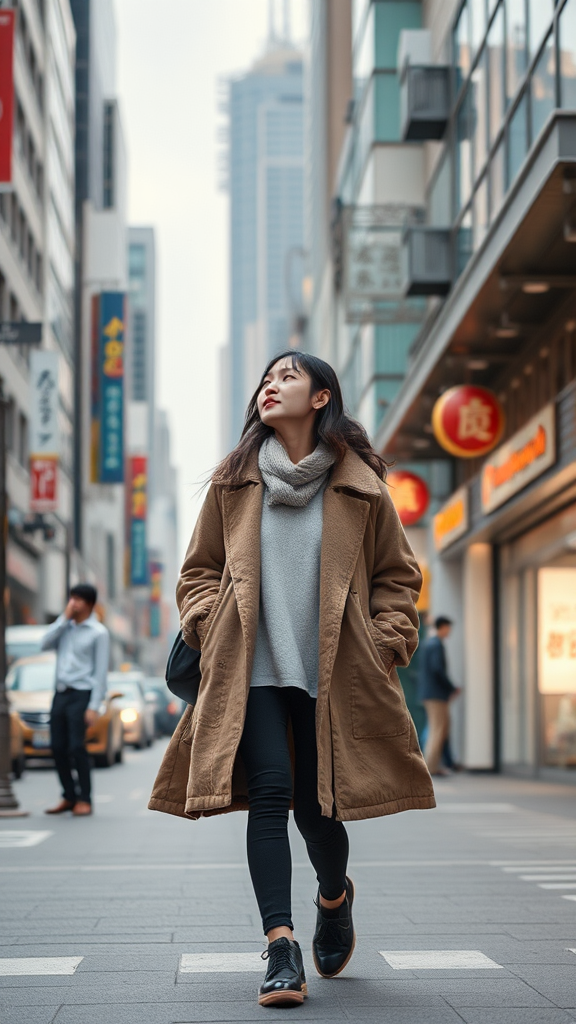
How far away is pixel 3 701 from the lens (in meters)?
12.7

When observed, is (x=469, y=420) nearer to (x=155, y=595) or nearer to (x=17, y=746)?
(x=17, y=746)

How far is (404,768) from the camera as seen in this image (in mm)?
4430

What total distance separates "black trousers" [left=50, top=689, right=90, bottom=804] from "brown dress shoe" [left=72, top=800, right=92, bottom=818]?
2.0 inches

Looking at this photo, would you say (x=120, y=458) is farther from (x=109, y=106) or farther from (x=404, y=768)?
(x=404, y=768)

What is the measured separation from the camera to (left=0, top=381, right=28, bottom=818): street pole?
39.3ft

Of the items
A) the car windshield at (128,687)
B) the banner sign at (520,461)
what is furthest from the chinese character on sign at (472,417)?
the car windshield at (128,687)

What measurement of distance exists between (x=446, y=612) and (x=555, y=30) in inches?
472

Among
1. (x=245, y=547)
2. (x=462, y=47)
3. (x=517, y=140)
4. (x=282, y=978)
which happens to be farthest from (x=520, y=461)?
(x=282, y=978)

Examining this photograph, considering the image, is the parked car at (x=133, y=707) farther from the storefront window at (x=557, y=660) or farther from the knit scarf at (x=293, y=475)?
the knit scarf at (x=293, y=475)

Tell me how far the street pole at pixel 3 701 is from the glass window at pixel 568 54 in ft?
17.0

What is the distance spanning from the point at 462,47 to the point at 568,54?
7.24 metres

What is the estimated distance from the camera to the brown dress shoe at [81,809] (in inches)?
468

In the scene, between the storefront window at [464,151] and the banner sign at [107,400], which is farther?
the banner sign at [107,400]

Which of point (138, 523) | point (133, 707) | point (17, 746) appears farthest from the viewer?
point (138, 523)
